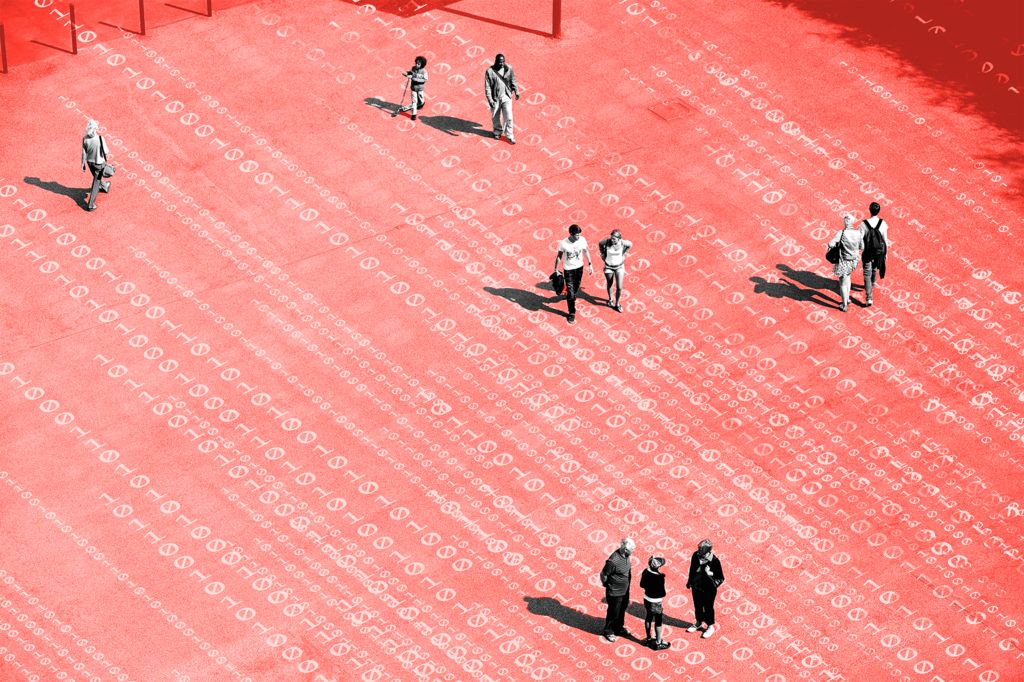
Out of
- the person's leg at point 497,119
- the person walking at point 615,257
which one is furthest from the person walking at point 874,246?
the person's leg at point 497,119

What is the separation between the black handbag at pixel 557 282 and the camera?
43406 mm

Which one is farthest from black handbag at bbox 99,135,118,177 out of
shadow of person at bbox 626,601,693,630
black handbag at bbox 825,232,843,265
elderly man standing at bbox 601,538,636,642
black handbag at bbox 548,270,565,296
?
shadow of person at bbox 626,601,693,630

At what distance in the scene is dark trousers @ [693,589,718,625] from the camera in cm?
3759

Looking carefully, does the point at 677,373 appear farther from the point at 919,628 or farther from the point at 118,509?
the point at 118,509

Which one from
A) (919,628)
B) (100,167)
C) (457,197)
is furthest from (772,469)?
(100,167)

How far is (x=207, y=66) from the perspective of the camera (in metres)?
49.0

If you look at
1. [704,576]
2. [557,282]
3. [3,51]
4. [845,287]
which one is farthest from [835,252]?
[3,51]

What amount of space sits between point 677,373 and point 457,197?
20.3 feet

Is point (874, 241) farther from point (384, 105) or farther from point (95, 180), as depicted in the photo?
point (95, 180)

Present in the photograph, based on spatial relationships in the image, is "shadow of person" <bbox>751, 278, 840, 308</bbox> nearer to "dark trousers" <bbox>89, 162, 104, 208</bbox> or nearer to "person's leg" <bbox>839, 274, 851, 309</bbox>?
"person's leg" <bbox>839, 274, 851, 309</bbox>

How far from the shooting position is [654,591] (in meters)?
37.2

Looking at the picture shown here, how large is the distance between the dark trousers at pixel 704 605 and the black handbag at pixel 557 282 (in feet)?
25.3

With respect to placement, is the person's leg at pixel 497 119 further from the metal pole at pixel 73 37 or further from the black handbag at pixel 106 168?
the metal pole at pixel 73 37

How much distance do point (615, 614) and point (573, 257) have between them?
7707 millimetres
